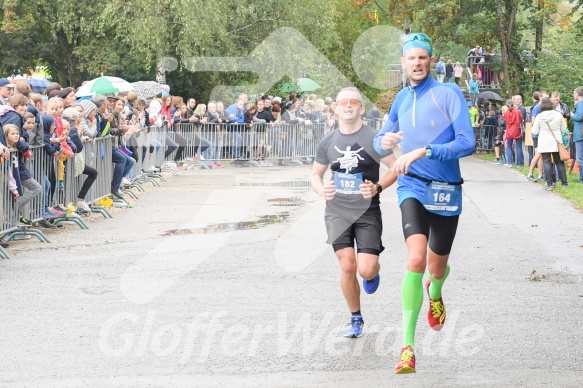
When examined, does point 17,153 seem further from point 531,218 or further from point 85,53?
point 85,53

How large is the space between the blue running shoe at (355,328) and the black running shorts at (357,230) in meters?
0.46

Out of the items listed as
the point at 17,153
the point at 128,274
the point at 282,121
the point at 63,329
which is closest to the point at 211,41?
the point at 282,121

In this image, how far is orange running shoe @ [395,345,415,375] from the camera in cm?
623

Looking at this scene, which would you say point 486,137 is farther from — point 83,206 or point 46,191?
point 46,191

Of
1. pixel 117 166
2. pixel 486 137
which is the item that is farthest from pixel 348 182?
pixel 486 137

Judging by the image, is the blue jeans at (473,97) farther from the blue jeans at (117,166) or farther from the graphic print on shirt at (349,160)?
the graphic print on shirt at (349,160)

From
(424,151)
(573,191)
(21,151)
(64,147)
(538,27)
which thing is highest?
(538,27)

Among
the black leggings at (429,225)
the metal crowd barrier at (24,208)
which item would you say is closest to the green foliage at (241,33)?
the metal crowd barrier at (24,208)

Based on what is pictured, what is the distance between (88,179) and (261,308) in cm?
763

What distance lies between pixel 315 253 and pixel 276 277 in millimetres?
1760

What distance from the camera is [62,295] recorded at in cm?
941

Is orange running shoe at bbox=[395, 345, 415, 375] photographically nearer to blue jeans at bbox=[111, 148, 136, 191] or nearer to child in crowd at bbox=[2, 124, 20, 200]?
child in crowd at bbox=[2, 124, 20, 200]

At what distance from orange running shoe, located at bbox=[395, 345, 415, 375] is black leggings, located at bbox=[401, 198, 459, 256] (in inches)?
33.3

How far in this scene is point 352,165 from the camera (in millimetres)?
7555
